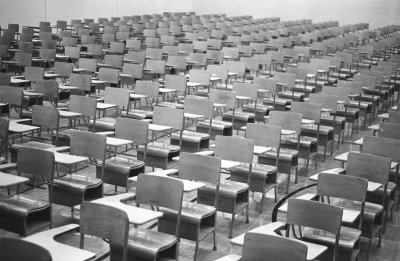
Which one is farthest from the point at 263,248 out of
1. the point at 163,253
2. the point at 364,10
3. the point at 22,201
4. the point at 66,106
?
the point at 364,10

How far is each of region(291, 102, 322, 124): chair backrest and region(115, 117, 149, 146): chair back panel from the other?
255cm

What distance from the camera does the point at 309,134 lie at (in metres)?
9.05

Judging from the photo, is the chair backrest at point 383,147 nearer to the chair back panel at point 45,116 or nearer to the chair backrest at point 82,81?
the chair back panel at point 45,116

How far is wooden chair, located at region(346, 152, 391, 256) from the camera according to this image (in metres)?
6.00

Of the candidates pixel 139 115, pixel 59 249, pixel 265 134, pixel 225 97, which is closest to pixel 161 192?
pixel 59 249

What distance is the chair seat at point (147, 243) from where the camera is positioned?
480cm

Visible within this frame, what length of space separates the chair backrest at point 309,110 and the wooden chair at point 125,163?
2543mm

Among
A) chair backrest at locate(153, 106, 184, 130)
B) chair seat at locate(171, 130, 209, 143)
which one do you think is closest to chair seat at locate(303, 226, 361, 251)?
chair backrest at locate(153, 106, 184, 130)

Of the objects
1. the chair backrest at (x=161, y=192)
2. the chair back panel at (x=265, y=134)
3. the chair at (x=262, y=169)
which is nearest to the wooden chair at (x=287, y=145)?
the chair at (x=262, y=169)

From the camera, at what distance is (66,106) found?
9477mm

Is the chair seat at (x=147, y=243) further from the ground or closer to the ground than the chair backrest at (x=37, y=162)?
closer to the ground

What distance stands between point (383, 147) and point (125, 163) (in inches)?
117

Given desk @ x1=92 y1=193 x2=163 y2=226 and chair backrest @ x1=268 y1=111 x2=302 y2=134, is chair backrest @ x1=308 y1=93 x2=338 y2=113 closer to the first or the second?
chair backrest @ x1=268 y1=111 x2=302 y2=134

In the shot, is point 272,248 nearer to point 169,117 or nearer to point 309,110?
point 169,117
